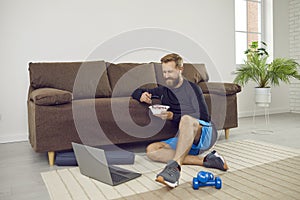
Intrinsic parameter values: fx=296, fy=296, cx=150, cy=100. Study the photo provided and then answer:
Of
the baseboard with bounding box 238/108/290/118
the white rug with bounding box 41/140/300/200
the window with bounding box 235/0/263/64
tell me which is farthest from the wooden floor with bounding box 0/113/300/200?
the window with bounding box 235/0/263/64

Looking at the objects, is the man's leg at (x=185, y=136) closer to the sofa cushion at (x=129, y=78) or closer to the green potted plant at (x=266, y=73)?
the sofa cushion at (x=129, y=78)

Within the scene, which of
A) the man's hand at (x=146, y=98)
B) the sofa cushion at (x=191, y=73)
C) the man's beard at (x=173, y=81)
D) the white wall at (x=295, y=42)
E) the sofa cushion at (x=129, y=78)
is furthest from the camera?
the white wall at (x=295, y=42)

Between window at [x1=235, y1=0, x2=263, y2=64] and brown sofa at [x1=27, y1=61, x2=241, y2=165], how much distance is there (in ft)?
6.11

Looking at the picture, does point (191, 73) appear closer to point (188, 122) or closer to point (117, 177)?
point (188, 122)

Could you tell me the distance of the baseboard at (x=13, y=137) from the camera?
3377 mm

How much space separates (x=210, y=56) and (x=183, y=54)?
516mm

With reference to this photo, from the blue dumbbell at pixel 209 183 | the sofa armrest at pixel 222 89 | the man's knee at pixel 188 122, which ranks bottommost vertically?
the blue dumbbell at pixel 209 183

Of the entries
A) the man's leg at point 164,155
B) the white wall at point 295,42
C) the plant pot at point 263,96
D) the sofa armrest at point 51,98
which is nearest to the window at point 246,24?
the white wall at point 295,42

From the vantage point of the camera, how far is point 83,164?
2080 mm

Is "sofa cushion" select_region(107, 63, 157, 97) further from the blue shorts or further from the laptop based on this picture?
the laptop

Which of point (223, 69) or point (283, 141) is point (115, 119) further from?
point (223, 69)

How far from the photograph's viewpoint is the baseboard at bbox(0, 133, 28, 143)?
3377 millimetres

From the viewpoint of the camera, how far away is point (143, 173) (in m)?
2.09

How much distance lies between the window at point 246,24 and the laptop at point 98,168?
3.68 metres
